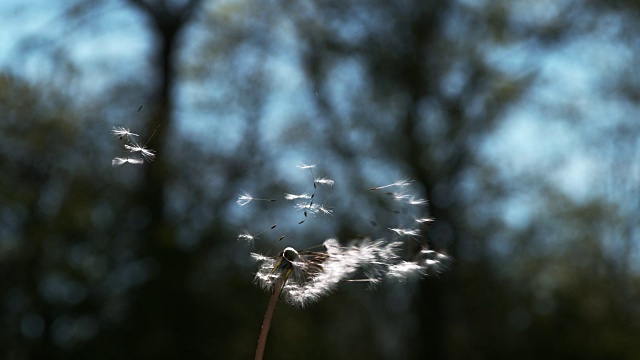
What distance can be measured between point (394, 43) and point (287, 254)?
37.2ft

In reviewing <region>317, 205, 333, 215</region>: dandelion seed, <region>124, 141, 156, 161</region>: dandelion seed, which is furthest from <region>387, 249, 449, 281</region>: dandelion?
<region>124, 141, 156, 161</region>: dandelion seed

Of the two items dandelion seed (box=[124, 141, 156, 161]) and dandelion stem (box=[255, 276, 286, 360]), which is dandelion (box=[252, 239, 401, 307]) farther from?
dandelion seed (box=[124, 141, 156, 161])

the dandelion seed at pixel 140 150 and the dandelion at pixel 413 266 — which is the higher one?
the dandelion seed at pixel 140 150

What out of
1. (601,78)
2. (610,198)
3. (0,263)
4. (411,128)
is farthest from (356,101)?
(610,198)

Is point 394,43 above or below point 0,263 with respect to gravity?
above

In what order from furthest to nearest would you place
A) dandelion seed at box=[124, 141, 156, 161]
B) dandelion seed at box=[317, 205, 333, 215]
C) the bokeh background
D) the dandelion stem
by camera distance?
the bokeh background, dandelion seed at box=[317, 205, 333, 215], dandelion seed at box=[124, 141, 156, 161], the dandelion stem

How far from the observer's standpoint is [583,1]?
44.8 feet

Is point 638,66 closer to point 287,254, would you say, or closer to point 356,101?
point 356,101

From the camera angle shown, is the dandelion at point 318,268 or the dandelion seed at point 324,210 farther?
the dandelion seed at point 324,210

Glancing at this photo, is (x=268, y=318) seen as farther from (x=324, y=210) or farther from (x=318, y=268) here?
(x=324, y=210)

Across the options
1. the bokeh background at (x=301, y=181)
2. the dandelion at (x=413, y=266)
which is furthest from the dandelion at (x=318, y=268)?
the bokeh background at (x=301, y=181)

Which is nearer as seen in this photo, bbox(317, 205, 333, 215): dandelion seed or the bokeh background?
bbox(317, 205, 333, 215): dandelion seed

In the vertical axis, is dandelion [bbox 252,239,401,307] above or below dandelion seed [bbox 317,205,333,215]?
below

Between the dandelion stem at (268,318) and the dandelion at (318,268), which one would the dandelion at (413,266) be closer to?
the dandelion at (318,268)
